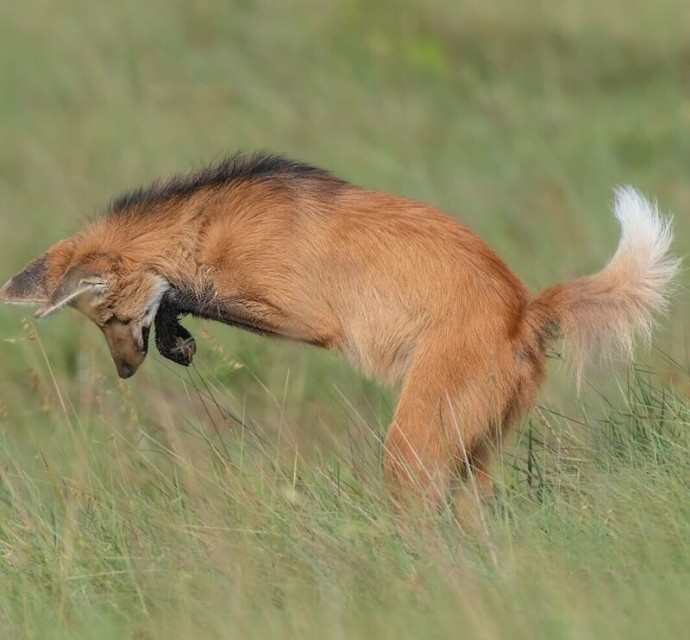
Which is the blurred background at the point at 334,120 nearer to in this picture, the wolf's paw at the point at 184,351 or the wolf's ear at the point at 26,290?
the wolf's paw at the point at 184,351

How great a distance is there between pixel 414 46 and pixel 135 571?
8.47 m

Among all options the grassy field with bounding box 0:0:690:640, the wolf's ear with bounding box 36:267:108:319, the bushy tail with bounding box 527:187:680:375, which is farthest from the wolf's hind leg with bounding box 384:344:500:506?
the wolf's ear with bounding box 36:267:108:319

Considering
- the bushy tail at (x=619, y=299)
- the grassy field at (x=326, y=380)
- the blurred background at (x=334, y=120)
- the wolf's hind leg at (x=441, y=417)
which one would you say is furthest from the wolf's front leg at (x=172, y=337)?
the blurred background at (x=334, y=120)

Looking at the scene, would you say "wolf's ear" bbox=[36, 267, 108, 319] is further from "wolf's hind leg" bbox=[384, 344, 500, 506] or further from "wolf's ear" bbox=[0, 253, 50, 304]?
"wolf's hind leg" bbox=[384, 344, 500, 506]

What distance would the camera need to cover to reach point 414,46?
11680 mm

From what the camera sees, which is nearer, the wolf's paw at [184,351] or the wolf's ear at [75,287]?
the wolf's ear at [75,287]

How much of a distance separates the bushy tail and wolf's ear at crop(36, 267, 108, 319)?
1.62 meters

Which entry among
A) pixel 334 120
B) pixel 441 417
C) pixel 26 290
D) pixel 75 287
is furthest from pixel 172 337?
pixel 334 120

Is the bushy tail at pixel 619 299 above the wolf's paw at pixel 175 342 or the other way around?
above

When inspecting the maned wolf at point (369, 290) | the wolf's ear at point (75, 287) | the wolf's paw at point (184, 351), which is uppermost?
the maned wolf at point (369, 290)

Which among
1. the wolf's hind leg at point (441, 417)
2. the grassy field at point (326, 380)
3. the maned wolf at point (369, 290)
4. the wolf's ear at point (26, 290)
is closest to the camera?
the grassy field at point (326, 380)

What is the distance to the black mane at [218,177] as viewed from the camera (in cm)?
534

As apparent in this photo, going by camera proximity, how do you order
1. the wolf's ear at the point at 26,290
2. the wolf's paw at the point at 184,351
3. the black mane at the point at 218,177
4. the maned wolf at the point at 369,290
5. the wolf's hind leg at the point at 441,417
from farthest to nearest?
the black mane at the point at 218,177 → the wolf's paw at the point at 184,351 → the wolf's ear at the point at 26,290 → the maned wolf at the point at 369,290 → the wolf's hind leg at the point at 441,417

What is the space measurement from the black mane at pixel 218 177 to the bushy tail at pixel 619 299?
1.11 m
